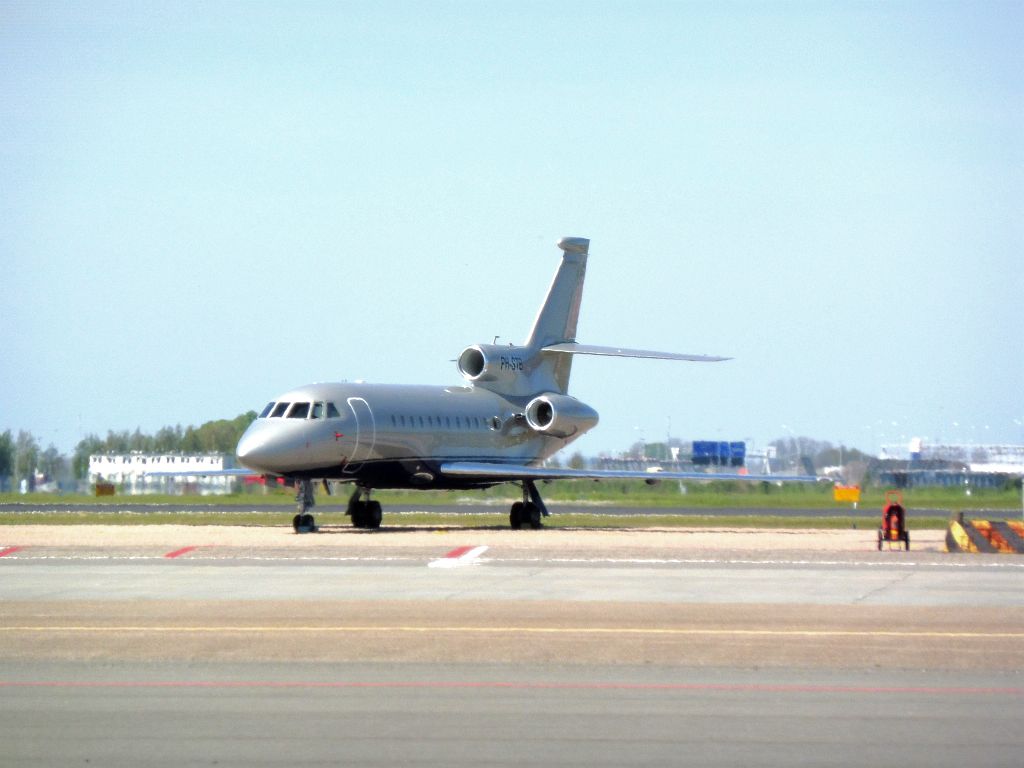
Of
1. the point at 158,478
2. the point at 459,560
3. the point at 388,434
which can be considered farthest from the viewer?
the point at 158,478

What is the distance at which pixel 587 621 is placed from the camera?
51.9 ft

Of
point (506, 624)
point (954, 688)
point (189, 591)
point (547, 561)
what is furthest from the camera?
point (547, 561)

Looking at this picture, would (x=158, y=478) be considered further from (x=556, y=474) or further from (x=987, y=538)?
(x=987, y=538)

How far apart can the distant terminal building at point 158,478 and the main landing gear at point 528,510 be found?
1750 cm

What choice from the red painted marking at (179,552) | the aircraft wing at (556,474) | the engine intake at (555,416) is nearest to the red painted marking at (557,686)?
the red painted marking at (179,552)

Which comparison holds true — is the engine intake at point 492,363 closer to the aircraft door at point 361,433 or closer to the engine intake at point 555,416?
the engine intake at point 555,416

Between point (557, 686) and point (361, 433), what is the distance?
2548cm

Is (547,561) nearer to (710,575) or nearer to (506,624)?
(710,575)

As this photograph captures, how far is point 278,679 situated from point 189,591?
7.75 m

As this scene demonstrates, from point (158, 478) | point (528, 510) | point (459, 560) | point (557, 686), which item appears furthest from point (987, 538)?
point (158, 478)

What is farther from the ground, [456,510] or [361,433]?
[361,433]

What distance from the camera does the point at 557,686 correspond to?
11.6 metres

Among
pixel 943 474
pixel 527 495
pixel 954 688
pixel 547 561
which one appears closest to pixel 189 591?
pixel 547 561

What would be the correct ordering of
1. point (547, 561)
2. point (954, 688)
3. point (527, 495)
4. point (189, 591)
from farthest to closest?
point (527, 495) → point (547, 561) → point (189, 591) → point (954, 688)
